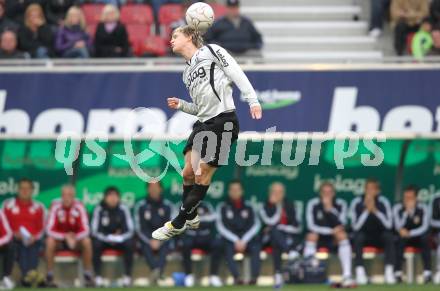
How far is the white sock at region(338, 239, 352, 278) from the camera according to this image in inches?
727

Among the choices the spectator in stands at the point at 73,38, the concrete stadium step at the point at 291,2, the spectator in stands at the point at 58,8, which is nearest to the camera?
the spectator in stands at the point at 73,38

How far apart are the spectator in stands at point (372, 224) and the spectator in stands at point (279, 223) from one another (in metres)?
0.86

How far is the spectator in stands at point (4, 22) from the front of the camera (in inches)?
800

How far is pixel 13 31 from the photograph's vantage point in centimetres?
2017

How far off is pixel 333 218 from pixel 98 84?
3.94 meters

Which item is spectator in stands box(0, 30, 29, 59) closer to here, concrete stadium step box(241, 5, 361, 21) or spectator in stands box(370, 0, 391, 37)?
concrete stadium step box(241, 5, 361, 21)

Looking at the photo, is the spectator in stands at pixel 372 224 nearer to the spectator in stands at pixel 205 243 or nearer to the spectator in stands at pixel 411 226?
the spectator in stands at pixel 411 226

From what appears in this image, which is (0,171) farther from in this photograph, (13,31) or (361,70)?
(361,70)

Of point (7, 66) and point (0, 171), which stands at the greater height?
point (7, 66)

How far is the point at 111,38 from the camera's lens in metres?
20.1

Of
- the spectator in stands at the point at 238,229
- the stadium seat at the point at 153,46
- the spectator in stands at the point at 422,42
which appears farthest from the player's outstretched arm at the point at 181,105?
the spectator in stands at the point at 422,42

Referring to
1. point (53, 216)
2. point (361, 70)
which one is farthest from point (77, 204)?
point (361, 70)

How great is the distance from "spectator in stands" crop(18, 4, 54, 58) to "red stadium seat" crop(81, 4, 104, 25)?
3.24 feet

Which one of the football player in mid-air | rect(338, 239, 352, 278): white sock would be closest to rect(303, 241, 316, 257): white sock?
rect(338, 239, 352, 278): white sock
